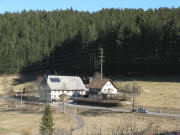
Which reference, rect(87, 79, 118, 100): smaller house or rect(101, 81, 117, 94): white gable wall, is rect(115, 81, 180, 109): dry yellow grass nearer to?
rect(101, 81, 117, 94): white gable wall

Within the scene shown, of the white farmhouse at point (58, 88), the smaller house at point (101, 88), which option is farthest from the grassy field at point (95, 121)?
the smaller house at point (101, 88)

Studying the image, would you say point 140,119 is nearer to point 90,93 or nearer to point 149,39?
point 90,93

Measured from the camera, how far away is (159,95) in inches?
1900

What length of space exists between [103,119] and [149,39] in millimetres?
41012

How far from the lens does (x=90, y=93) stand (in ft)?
186

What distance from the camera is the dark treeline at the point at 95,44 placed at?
67062mm

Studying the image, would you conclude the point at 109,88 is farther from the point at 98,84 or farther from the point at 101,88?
the point at 98,84

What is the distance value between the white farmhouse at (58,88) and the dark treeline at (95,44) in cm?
1693

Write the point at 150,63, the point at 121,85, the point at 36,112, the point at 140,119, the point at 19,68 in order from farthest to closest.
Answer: the point at 19,68 → the point at 150,63 → the point at 121,85 → the point at 36,112 → the point at 140,119

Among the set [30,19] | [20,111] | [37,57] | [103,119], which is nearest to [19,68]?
[37,57]

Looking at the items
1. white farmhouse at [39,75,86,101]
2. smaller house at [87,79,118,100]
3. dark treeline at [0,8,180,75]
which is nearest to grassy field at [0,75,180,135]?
smaller house at [87,79,118,100]

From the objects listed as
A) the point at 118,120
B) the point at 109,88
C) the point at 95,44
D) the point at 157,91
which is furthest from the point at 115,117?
the point at 95,44

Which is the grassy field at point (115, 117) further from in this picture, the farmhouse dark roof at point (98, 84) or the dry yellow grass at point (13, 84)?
the dry yellow grass at point (13, 84)

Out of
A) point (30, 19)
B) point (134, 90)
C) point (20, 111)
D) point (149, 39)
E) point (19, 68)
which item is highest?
point (30, 19)
